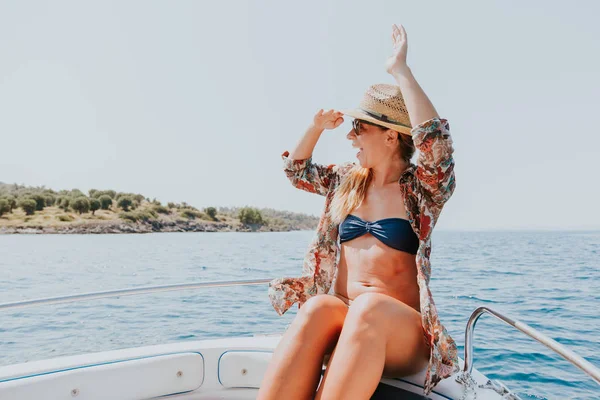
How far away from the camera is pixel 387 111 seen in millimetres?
1820

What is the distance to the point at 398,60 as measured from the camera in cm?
175

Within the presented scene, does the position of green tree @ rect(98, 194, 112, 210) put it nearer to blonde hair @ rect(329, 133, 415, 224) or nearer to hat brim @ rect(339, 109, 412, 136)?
blonde hair @ rect(329, 133, 415, 224)

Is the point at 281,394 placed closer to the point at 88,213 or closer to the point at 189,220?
the point at 88,213

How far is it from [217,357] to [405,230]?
99 cm

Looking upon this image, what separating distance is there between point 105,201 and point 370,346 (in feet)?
146

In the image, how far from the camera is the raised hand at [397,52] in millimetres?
1742

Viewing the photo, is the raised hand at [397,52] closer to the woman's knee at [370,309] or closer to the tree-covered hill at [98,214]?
the woman's knee at [370,309]

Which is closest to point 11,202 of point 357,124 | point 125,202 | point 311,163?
point 125,202

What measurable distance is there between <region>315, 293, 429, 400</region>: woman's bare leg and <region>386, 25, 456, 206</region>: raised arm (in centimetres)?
42

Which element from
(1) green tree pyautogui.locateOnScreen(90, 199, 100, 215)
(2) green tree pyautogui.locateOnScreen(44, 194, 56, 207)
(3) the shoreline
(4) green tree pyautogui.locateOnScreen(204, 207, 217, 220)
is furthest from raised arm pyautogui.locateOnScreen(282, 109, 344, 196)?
(4) green tree pyautogui.locateOnScreen(204, 207, 217, 220)

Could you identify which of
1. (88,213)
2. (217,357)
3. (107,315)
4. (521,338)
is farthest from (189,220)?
(217,357)

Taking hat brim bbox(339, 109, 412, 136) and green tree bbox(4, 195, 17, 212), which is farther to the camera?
green tree bbox(4, 195, 17, 212)

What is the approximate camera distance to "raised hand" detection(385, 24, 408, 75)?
5.72 ft

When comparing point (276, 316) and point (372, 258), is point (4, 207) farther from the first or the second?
point (372, 258)
